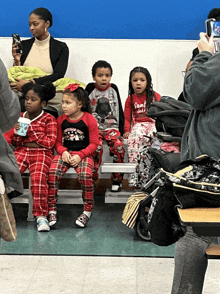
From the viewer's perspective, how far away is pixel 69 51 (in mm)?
5176

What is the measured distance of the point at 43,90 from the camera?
414cm

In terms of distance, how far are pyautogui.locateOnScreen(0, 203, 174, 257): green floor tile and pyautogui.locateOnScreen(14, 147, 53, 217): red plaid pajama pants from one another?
0.19m

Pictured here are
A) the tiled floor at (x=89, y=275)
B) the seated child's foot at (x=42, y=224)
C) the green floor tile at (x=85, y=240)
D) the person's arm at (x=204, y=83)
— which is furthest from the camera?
the seated child's foot at (x=42, y=224)

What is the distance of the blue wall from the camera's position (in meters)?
5.09

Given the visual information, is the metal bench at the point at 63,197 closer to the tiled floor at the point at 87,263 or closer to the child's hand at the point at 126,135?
the tiled floor at the point at 87,263

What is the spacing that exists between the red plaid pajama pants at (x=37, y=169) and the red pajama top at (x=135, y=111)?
1.01 metres

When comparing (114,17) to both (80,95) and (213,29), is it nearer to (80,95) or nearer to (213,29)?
(80,95)

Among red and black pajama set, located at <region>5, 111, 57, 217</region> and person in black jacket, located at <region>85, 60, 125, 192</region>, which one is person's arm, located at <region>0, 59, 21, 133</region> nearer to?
red and black pajama set, located at <region>5, 111, 57, 217</region>

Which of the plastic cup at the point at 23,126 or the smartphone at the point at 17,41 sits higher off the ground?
the smartphone at the point at 17,41

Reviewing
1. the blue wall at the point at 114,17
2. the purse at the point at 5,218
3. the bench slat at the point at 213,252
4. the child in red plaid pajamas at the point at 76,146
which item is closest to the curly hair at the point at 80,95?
the child in red plaid pajamas at the point at 76,146

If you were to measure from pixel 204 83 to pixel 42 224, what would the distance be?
2.29 metres

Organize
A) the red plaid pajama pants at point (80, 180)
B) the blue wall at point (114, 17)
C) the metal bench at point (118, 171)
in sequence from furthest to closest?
the blue wall at point (114, 17), the metal bench at point (118, 171), the red plaid pajama pants at point (80, 180)

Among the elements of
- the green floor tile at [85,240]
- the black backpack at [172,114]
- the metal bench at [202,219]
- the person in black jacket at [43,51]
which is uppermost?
the person in black jacket at [43,51]

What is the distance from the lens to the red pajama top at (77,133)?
4.04 m
